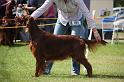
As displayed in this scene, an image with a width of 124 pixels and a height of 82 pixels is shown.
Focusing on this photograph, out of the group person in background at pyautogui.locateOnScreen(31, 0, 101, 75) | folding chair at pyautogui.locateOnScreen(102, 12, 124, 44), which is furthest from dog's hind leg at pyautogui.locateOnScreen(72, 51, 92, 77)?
folding chair at pyautogui.locateOnScreen(102, 12, 124, 44)

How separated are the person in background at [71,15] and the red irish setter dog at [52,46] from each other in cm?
29

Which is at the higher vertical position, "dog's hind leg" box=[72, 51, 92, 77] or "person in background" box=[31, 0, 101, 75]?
"person in background" box=[31, 0, 101, 75]

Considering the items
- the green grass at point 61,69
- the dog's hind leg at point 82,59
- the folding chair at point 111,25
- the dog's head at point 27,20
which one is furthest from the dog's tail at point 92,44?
the folding chair at point 111,25

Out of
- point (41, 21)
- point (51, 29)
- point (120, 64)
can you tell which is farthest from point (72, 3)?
point (41, 21)

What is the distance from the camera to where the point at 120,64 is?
10.9m

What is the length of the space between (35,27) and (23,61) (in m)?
2.90

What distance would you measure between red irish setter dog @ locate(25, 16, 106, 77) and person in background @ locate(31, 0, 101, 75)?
0.29 meters

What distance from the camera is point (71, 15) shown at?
8.88m

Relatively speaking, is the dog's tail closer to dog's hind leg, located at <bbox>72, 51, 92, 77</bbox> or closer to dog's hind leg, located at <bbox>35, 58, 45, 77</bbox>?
dog's hind leg, located at <bbox>72, 51, 92, 77</bbox>

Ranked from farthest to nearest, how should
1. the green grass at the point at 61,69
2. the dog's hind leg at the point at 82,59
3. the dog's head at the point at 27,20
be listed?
1. the dog's hind leg at the point at 82,59
2. the dog's head at the point at 27,20
3. the green grass at the point at 61,69

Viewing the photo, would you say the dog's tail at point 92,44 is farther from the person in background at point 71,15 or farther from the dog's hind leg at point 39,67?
the dog's hind leg at point 39,67

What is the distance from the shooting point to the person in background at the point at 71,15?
341 inches

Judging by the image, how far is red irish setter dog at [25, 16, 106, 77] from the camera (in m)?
8.55

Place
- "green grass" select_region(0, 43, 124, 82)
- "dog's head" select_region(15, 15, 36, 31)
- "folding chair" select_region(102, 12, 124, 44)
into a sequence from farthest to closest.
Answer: "folding chair" select_region(102, 12, 124, 44) < "dog's head" select_region(15, 15, 36, 31) < "green grass" select_region(0, 43, 124, 82)
